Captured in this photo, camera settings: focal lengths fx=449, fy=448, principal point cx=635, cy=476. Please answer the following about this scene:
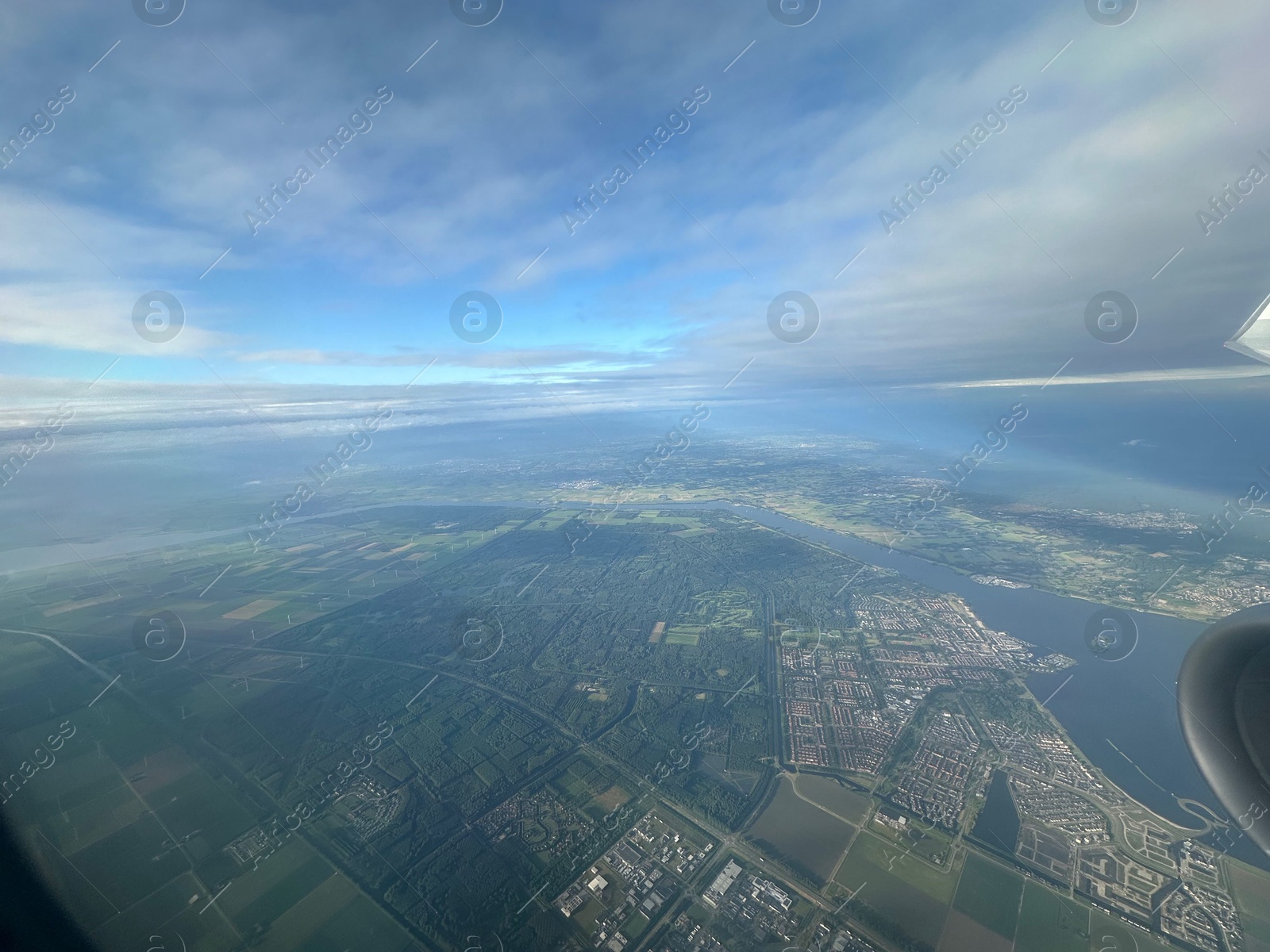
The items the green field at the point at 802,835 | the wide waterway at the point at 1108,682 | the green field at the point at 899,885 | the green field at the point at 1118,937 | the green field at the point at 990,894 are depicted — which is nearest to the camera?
the green field at the point at 1118,937

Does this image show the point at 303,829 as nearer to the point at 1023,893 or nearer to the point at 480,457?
the point at 1023,893

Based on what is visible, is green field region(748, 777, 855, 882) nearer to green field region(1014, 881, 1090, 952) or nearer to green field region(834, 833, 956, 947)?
green field region(834, 833, 956, 947)

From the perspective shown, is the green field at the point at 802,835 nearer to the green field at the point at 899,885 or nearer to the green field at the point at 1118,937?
the green field at the point at 899,885

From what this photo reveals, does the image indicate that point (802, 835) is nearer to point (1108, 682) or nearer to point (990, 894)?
point (990, 894)

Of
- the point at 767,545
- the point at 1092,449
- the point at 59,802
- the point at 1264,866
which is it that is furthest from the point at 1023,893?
the point at 1092,449

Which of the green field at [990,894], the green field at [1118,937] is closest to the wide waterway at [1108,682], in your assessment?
the green field at [1118,937]

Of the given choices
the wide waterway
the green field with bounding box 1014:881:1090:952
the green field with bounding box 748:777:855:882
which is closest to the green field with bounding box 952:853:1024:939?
the green field with bounding box 1014:881:1090:952
